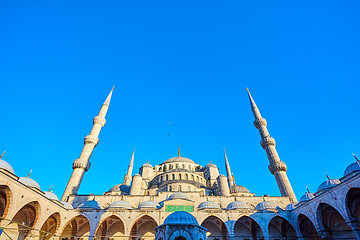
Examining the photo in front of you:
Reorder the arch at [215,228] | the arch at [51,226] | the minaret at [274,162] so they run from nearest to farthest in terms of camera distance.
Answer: the arch at [51,226] → the arch at [215,228] → the minaret at [274,162]

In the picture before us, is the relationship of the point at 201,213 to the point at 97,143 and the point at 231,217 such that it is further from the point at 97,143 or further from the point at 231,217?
the point at 97,143

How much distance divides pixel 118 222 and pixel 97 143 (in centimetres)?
1533

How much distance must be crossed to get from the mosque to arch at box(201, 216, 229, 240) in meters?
0.10

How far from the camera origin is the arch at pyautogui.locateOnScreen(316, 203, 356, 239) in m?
17.7

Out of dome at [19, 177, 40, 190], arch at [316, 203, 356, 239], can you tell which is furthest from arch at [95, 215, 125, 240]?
arch at [316, 203, 356, 239]

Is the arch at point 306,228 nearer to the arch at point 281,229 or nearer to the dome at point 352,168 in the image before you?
the arch at point 281,229

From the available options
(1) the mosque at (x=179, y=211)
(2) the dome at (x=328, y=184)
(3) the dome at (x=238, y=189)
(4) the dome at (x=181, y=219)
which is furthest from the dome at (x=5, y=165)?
(2) the dome at (x=328, y=184)

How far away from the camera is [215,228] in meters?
23.9

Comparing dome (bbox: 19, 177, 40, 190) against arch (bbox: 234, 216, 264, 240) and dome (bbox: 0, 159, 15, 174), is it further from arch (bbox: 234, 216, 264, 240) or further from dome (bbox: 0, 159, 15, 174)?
arch (bbox: 234, 216, 264, 240)

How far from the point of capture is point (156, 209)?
22094 millimetres

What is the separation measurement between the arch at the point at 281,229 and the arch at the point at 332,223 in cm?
452

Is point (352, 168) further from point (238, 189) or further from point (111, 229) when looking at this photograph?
point (111, 229)

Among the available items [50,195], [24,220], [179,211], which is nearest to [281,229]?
[179,211]

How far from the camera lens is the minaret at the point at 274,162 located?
29.1 m
